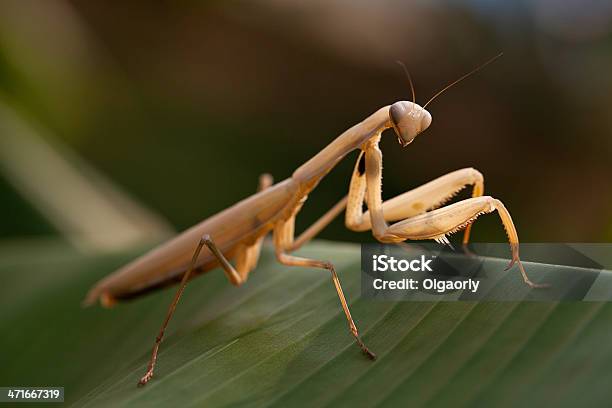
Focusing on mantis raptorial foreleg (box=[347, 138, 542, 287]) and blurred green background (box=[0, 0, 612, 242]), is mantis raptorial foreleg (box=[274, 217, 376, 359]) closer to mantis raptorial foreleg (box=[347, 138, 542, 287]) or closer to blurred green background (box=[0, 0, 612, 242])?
mantis raptorial foreleg (box=[347, 138, 542, 287])

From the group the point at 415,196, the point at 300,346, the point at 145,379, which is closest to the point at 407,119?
the point at 415,196

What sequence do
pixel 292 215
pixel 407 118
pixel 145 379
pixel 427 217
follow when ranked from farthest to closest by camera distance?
pixel 292 215, pixel 407 118, pixel 427 217, pixel 145 379

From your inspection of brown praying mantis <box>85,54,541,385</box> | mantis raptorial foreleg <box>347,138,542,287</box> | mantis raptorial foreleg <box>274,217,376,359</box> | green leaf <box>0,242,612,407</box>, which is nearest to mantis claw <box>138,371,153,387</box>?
green leaf <box>0,242,612,407</box>

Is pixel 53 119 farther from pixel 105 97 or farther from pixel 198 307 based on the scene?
pixel 198 307

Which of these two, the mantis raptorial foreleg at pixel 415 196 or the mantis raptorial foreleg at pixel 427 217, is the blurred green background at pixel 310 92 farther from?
the mantis raptorial foreleg at pixel 427 217

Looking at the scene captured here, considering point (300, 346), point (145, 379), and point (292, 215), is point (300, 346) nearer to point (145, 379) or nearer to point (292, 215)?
point (145, 379)

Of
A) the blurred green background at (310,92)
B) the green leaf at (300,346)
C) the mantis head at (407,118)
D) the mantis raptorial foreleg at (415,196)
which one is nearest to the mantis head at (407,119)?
the mantis head at (407,118)

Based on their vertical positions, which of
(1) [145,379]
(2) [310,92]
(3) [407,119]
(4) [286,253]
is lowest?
(2) [310,92]
